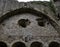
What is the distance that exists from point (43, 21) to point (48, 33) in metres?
0.56

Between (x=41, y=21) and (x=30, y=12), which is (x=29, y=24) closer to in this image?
(x=41, y=21)

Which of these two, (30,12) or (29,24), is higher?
(30,12)

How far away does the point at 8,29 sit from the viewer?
25.3 ft

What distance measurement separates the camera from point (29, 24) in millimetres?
7875

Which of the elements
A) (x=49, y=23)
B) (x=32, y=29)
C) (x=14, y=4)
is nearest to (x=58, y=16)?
(x=49, y=23)

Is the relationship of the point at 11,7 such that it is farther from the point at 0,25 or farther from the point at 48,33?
the point at 48,33

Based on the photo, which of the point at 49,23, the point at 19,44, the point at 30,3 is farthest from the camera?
the point at 30,3

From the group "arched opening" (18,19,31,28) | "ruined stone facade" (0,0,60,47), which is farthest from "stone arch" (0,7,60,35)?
"arched opening" (18,19,31,28)

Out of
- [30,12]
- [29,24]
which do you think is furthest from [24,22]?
[30,12]

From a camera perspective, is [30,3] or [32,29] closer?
[32,29]

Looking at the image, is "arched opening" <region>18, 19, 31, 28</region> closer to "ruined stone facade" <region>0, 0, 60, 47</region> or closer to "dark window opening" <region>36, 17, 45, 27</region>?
"ruined stone facade" <region>0, 0, 60, 47</region>

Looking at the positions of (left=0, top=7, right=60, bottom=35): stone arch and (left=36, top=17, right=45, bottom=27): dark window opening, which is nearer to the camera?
(left=0, top=7, right=60, bottom=35): stone arch

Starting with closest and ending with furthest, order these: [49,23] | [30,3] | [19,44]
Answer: [19,44]
[49,23]
[30,3]

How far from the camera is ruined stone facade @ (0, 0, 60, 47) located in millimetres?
7336
